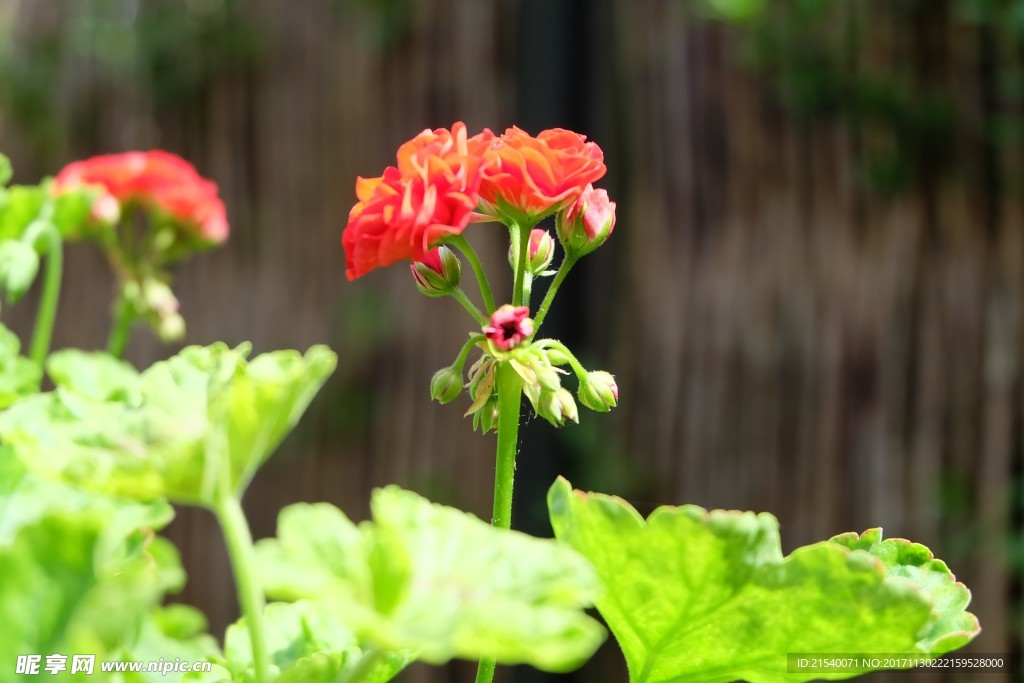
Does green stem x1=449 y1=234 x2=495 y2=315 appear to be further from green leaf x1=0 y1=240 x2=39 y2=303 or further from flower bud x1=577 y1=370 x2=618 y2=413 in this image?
green leaf x1=0 y1=240 x2=39 y2=303

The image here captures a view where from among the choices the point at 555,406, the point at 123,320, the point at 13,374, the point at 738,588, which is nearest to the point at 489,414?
the point at 555,406

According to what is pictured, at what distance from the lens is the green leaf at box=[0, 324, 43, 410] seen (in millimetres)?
532

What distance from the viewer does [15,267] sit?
62 cm

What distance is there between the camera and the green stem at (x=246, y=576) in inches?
11.9

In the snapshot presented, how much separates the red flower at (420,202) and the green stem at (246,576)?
0.49ft

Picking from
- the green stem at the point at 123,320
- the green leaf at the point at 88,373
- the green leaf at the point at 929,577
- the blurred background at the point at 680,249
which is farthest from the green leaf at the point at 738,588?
the blurred background at the point at 680,249

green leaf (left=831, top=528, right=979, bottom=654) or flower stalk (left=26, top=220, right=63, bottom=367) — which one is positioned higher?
flower stalk (left=26, top=220, right=63, bottom=367)

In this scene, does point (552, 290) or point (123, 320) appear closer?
point (552, 290)

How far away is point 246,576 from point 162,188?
2.93 ft

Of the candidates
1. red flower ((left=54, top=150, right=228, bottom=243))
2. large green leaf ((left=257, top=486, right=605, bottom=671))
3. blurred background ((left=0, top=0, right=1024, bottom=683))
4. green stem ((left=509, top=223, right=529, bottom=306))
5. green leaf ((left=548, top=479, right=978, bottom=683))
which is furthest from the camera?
blurred background ((left=0, top=0, right=1024, bottom=683))

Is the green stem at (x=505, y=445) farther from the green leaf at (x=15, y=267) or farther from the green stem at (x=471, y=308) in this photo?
the green leaf at (x=15, y=267)

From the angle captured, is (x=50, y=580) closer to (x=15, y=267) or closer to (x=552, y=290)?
(x=552, y=290)

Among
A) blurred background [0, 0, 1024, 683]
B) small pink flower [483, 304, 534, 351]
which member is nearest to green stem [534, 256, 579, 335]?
small pink flower [483, 304, 534, 351]

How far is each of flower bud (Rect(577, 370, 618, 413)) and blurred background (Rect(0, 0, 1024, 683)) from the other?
4.08 ft
